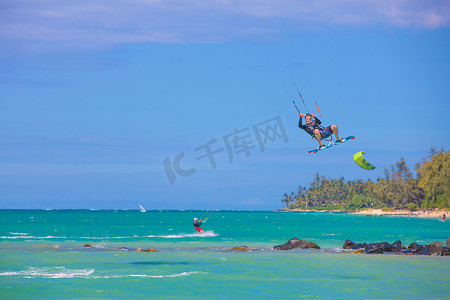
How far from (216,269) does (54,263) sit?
9.89 metres

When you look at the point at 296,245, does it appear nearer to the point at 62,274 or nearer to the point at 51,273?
the point at 62,274

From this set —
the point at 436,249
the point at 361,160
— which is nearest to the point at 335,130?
the point at 361,160

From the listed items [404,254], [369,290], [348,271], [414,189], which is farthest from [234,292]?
[414,189]

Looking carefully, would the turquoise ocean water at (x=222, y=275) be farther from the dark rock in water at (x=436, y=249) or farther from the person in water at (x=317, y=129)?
the person in water at (x=317, y=129)

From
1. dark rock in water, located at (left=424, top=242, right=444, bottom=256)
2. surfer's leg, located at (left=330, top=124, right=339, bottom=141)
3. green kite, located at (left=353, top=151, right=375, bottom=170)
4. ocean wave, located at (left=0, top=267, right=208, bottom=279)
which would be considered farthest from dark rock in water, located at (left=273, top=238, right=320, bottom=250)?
surfer's leg, located at (left=330, top=124, right=339, bottom=141)

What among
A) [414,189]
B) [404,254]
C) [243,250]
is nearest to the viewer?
[404,254]

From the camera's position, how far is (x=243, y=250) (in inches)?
1720

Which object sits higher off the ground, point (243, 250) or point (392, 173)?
point (392, 173)

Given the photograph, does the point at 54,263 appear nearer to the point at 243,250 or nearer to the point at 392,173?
the point at 243,250

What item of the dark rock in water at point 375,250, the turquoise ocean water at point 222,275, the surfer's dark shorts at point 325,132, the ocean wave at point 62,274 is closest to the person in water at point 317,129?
the surfer's dark shorts at point 325,132

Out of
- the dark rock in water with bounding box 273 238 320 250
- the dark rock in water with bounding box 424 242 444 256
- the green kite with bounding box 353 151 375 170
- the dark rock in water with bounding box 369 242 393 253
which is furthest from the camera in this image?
the dark rock in water with bounding box 273 238 320 250

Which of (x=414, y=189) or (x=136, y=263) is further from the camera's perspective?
(x=414, y=189)

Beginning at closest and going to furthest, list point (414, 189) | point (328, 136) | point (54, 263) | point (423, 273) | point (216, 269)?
point (328, 136) < point (423, 273) < point (216, 269) < point (54, 263) < point (414, 189)

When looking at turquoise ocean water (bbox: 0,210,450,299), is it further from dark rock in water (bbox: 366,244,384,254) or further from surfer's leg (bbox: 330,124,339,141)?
surfer's leg (bbox: 330,124,339,141)
